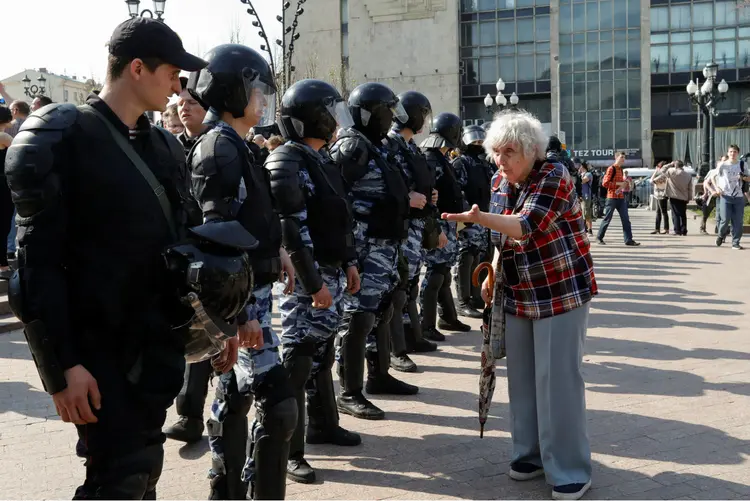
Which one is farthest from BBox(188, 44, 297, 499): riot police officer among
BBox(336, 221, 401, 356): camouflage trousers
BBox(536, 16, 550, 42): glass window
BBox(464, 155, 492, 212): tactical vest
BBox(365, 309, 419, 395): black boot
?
BBox(536, 16, 550, 42): glass window

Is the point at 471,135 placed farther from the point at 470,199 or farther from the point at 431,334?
the point at 431,334

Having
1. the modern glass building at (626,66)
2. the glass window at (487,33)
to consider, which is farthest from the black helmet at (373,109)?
the glass window at (487,33)

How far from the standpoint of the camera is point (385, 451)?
4758mm

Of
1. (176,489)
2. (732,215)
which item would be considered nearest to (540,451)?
(176,489)

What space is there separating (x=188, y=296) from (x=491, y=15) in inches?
2227

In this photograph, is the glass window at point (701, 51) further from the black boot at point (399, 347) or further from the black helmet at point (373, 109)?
the black helmet at point (373, 109)

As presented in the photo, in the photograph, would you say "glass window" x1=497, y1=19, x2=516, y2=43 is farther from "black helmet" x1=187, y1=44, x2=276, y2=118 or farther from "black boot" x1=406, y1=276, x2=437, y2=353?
"black helmet" x1=187, y1=44, x2=276, y2=118

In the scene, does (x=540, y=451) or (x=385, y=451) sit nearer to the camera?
(x=540, y=451)

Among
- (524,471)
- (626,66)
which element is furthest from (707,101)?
(626,66)

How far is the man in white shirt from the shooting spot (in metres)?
15.4

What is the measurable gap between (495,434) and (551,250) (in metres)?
1.51

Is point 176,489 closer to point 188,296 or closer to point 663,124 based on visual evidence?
point 188,296

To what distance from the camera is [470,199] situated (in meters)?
9.08

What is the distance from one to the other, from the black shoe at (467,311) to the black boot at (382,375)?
336cm
